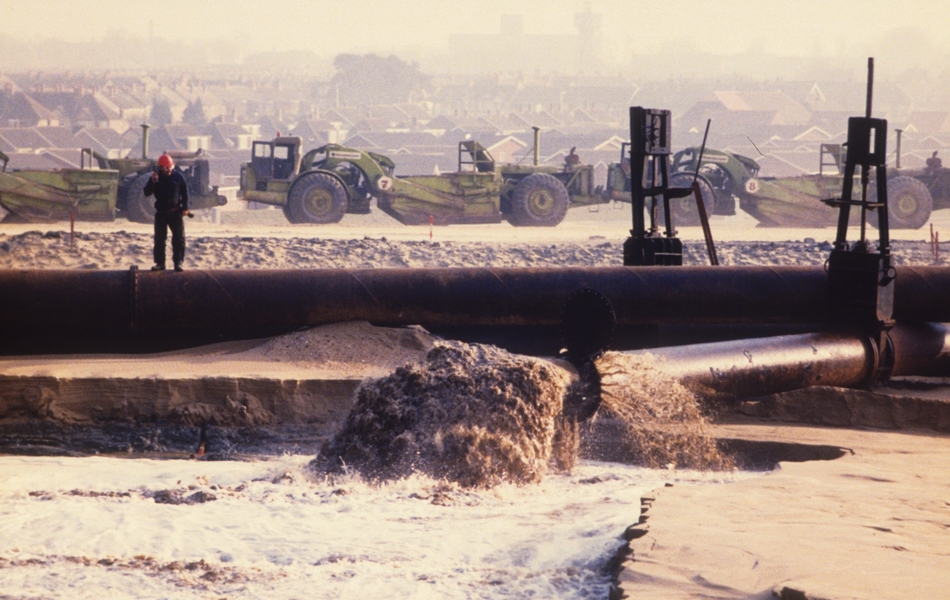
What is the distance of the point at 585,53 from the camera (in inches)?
7229

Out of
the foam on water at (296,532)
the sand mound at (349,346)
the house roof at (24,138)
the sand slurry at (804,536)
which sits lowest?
the foam on water at (296,532)

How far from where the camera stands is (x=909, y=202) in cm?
2895

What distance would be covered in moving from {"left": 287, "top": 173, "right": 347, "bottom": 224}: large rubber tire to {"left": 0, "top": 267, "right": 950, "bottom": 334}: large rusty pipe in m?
15.7

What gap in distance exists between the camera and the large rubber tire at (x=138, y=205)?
82.1 ft

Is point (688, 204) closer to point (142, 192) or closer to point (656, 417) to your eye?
point (142, 192)

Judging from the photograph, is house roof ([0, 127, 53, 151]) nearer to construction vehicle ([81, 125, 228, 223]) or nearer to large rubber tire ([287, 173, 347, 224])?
construction vehicle ([81, 125, 228, 223])

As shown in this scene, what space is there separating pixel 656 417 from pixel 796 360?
5.15 feet

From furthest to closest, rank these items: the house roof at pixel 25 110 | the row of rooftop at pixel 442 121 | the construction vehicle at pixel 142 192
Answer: the house roof at pixel 25 110, the row of rooftop at pixel 442 121, the construction vehicle at pixel 142 192

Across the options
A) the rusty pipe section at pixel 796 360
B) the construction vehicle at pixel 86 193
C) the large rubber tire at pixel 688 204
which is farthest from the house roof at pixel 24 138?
the rusty pipe section at pixel 796 360

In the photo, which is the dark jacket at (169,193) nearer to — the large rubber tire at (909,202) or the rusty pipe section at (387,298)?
the rusty pipe section at (387,298)

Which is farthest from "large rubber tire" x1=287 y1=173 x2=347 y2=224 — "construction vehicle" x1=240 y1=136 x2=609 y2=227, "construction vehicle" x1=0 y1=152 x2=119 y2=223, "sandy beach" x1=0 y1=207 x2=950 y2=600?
"sandy beach" x1=0 y1=207 x2=950 y2=600

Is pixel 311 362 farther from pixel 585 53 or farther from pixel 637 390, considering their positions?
pixel 585 53

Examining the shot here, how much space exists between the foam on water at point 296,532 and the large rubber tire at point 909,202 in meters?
23.2

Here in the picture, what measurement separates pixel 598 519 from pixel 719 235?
23003 mm
